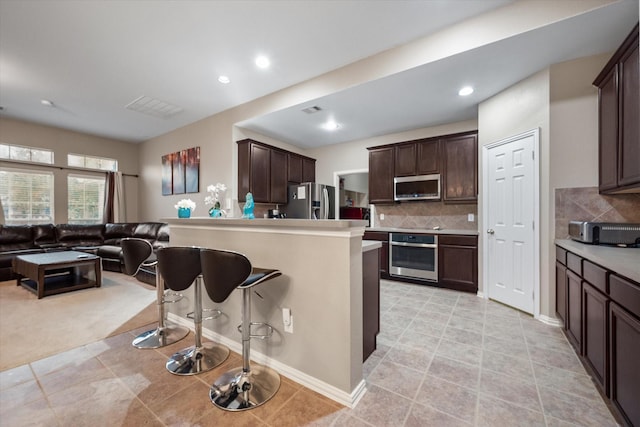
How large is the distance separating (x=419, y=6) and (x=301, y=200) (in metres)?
3.43

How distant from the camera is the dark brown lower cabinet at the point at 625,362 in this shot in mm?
1165

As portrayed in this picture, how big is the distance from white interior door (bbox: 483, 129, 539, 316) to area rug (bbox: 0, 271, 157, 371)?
13.7 feet

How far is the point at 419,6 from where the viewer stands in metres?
2.25

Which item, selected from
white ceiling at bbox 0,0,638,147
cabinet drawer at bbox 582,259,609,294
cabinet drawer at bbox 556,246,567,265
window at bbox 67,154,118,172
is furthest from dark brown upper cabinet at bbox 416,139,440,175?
window at bbox 67,154,118,172

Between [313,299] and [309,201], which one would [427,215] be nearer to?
[309,201]

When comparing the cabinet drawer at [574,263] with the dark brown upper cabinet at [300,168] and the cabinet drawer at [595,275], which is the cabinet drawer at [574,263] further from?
the dark brown upper cabinet at [300,168]

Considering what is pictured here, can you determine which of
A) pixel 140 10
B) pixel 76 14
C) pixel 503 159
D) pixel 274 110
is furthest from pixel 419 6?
pixel 76 14

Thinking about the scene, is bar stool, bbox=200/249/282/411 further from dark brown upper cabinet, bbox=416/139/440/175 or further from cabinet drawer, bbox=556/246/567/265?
dark brown upper cabinet, bbox=416/139/440/175

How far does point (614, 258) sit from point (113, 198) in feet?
27.4

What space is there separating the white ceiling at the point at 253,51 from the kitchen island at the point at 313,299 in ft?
6.68

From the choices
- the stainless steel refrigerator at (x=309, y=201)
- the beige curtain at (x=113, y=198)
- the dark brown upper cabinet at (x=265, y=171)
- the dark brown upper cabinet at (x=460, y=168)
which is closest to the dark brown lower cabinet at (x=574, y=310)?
the dark brown upper cabinet at (x=460, y=168)

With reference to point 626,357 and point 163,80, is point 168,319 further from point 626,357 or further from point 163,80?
point 626,357

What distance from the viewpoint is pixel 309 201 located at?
16.2 feet

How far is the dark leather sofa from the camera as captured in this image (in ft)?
14.9
